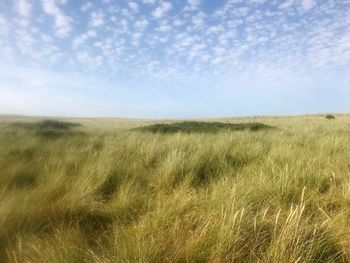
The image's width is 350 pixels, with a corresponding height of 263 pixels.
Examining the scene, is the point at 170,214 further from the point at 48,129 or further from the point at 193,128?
the point at 48,129

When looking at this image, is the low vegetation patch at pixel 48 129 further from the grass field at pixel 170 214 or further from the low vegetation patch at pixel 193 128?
the grass field at pixel 170 214

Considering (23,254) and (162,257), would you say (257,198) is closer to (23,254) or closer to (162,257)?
(162,257)

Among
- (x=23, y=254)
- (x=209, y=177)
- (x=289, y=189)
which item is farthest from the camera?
(x=209, y=177)

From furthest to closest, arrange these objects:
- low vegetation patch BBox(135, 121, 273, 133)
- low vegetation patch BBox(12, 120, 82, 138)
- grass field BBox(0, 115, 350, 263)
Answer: low vegetation patch BBox(135, 121, 273, 133), low vegetation patch BBox(12, 120, 82, 138), grass field BBox(0, 115, 350, 263)

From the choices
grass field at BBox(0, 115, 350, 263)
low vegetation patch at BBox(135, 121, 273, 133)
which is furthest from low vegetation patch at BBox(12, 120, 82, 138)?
grass field at BBox(0, 115, 350, 263)

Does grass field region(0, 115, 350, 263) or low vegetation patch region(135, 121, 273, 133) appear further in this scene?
low vegetation patch region(135, 121, 273, 133)

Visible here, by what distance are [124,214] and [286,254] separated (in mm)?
1639

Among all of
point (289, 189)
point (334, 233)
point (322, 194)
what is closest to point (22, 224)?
point (334, 233)

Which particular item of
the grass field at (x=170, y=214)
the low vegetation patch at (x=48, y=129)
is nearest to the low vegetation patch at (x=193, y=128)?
the low vegetation patch at (x=48, y=129)

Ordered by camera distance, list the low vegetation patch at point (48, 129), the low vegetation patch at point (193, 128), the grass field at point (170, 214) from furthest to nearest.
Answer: the low vegetation patch at point (193, 128) → the low vegetation patch at point (48, 129) → the grass field at point (170, 214)

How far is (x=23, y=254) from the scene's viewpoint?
8.04 feet

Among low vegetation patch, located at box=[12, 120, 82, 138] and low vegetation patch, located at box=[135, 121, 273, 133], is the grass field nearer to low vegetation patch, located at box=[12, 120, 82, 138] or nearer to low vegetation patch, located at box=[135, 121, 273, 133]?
low vegetation patch, located at box=[12, 120, 82, 138]

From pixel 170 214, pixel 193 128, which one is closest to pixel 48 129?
pixel 193 128

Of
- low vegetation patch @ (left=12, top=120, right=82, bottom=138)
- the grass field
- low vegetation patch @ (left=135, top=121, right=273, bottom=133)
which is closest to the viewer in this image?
the grass field
